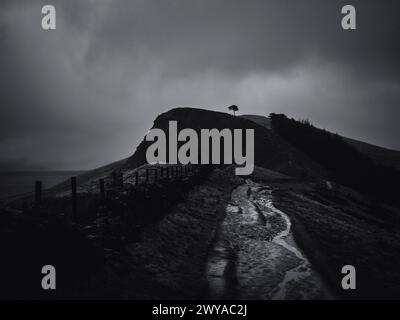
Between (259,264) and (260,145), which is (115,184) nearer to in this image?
A: (259,264)

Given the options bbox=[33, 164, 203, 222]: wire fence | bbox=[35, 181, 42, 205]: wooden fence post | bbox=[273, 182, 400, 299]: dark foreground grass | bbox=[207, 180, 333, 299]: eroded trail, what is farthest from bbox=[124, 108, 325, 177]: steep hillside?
bbox=[35, 181, 42, 205]: wooden fence post

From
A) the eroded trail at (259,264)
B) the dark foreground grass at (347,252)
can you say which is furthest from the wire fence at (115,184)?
the dark foreground grass at (347,252)

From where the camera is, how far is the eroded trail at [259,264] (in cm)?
986

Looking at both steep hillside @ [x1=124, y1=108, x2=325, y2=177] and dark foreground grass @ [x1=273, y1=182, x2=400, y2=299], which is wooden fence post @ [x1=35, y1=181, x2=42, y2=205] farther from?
steep hillside @ [x1=124, y1=108, x2=325, y2=177]

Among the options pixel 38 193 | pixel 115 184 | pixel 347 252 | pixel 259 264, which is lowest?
pixel 347 252

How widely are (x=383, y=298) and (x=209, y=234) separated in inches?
311

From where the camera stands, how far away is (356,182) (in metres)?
55.8

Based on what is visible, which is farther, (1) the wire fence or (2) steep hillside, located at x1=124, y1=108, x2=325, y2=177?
(2) steep hillside, located at x1=124, y1=108, x2=325, y2=177

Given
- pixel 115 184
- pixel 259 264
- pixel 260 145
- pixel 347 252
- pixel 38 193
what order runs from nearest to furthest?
pixel 38 193 → pixel 259 264 → pixel 347 252 → pixel 115 184 → pixel 260 145

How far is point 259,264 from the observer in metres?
12.3

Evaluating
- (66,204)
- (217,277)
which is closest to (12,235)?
(217,277)

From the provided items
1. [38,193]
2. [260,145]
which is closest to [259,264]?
[38,193]

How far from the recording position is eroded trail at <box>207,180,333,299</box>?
32.3 feet
